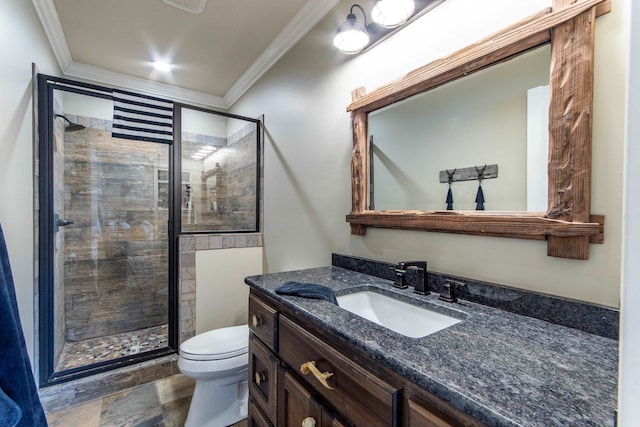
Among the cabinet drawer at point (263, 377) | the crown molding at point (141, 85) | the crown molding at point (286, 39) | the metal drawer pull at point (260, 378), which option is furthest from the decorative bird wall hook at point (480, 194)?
the crown molding at point (141, 85)

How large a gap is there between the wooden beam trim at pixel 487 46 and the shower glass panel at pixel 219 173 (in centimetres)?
156

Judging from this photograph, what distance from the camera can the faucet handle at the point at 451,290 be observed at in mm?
1060

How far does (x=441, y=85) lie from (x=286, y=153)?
52.0 inches

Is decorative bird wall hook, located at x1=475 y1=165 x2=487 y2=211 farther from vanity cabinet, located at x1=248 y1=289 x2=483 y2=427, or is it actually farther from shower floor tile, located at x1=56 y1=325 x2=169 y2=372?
shower floor tile, located at x1=56 y1=325 x2=169 y2=372

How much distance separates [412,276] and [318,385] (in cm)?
61

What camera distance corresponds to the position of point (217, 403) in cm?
164

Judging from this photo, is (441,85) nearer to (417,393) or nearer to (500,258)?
(500,258)

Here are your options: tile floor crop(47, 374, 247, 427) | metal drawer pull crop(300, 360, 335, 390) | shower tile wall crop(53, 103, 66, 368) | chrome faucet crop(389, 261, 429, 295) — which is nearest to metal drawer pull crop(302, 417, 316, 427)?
metal drawer pull crop(300, 360, 335, 390)

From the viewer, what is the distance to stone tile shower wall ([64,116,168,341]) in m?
2.52

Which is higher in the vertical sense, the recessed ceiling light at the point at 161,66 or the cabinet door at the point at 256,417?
the recessed ceiling light at the point at 161,66

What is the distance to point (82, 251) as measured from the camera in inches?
101

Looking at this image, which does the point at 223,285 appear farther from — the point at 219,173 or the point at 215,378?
the point at 219,173

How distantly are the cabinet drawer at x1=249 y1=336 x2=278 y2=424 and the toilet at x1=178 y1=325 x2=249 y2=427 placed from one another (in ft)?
1.14

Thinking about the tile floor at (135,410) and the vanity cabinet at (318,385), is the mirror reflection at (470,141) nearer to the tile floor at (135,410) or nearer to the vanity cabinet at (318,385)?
the vanity cabinet at (318,385)
